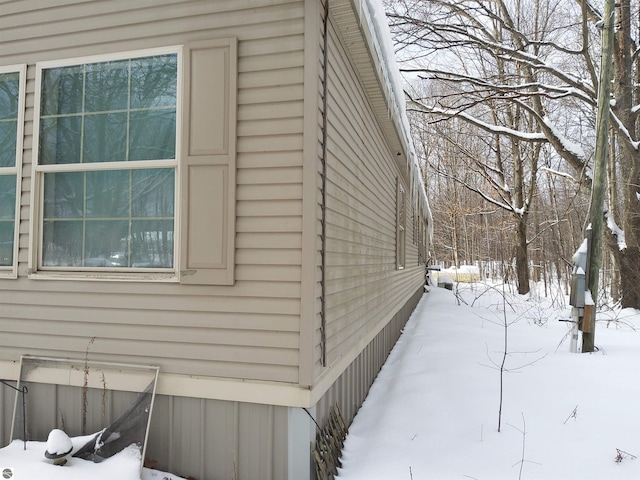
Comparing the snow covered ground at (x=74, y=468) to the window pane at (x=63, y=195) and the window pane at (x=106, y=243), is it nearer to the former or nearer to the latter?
the window pane at (x=106, y=243)

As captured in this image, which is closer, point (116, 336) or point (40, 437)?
point (116, 336)

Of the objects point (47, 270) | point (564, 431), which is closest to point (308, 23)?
point (47, 270)

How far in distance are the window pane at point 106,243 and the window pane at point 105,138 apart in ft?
1.49

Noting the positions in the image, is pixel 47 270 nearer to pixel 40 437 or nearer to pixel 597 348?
pixel 40 437

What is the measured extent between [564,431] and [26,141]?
4.69 meters

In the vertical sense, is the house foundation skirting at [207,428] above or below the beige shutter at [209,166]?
below

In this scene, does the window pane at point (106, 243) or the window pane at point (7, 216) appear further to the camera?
the window pane at point (7, 216)

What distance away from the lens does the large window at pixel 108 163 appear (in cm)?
299

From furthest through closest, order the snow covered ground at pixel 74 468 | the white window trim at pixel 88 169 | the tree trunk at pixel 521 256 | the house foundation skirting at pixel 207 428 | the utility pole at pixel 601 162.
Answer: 1. the tree trunk at pixel 521 256
2. the utility pole at pixel 601 162
3. the white window trim at pixel 88 169
4. the house foundation skirting at pixel 207 428
5. the snow covered ground at pixel 74 468

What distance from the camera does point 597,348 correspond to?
5.93 meters

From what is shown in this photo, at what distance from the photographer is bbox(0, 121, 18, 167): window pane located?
3.36 m

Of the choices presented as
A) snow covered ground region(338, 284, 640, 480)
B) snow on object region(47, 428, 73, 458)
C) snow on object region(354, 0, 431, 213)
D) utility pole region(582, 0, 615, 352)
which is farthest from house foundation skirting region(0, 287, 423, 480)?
utility pole region(582, 0, 615, 352)

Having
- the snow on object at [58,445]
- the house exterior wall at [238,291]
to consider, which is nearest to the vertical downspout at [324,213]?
the house exterior wall at [238,291]

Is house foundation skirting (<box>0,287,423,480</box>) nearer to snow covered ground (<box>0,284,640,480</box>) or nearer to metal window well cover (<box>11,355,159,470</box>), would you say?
metal window well cover (<box>11,355,159,470</box>)
